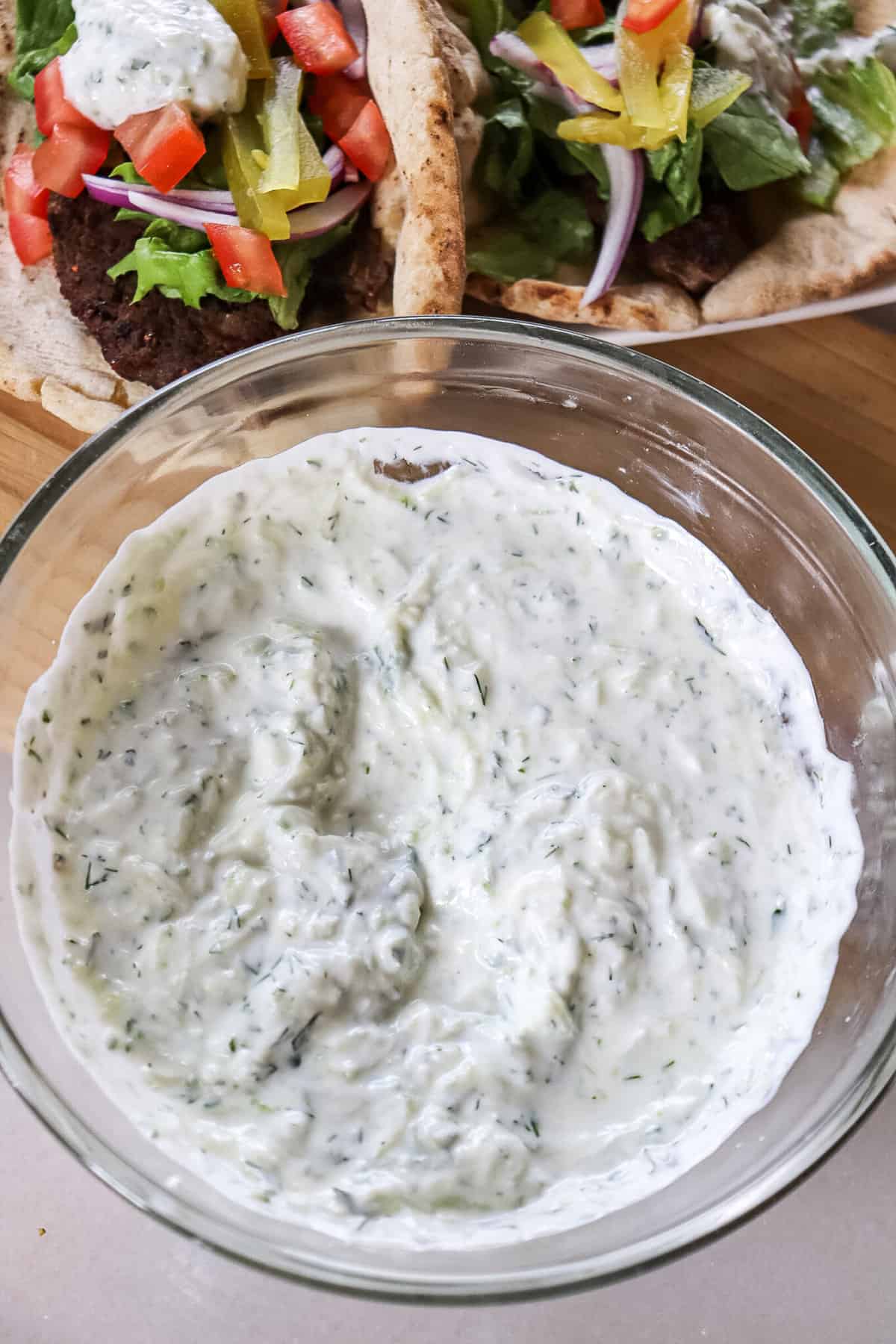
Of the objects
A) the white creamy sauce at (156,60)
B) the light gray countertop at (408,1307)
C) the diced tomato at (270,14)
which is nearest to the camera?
the light gray countertop at (408,1307)

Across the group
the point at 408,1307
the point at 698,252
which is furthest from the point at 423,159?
the point at 408,1307

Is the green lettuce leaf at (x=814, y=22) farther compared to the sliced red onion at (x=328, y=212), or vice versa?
the green lettuce leaf at (x=814, y=22)

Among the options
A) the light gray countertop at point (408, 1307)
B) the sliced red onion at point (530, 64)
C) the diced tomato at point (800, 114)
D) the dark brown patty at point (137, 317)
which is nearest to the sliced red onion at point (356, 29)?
the sliced red onion at point (530, 64)

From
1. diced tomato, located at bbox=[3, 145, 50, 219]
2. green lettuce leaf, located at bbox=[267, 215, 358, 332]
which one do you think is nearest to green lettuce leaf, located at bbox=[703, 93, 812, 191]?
green lettuce leaf, located at bbox=[267, 215, 358, 332]

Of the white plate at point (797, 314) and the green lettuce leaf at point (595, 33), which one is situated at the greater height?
the green lettuce leaf at point (595, 33)

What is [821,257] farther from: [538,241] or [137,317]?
[137,317]

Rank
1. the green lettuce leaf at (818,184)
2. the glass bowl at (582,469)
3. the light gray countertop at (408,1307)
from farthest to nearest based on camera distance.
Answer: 1. the green lettuce leaf at (818,184)
2. the light gray countertop at (408,1307)
3. the glass bowl at (582,469)

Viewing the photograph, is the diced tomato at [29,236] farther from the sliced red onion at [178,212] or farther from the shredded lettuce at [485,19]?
the shredded lettuce at [485,19]

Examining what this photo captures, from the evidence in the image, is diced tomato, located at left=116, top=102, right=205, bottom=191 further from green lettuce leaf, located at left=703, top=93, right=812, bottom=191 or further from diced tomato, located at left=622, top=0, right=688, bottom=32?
green lettuce leaf, located at left=703, top=93, right=812, bottom=191

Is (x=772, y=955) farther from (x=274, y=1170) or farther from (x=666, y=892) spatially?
(x=274, y=1170)
